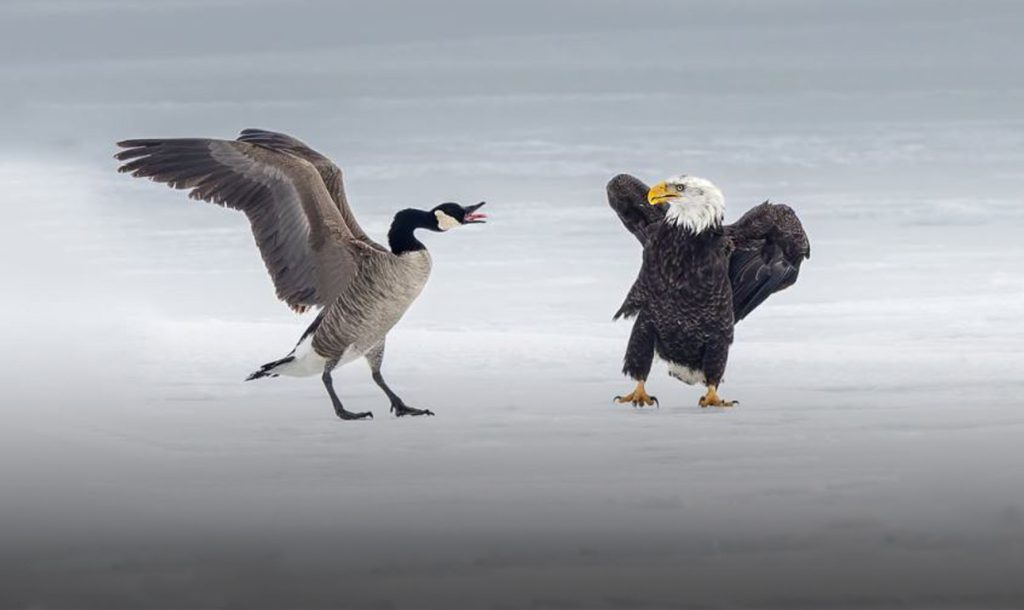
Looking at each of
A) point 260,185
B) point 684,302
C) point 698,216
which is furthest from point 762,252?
point 260,185

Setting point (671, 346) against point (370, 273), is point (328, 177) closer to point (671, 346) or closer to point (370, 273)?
point (370, 273)

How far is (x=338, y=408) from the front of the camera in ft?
50.7

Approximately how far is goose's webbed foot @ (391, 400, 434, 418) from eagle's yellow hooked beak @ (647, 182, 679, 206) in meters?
2.21

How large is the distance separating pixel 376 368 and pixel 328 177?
1418 mm

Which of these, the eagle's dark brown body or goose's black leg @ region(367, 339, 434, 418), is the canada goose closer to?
goose's black leg @ region(367, 339, 434, 418)

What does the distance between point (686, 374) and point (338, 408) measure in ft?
8.43

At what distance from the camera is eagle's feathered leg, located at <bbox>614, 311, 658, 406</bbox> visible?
52.1 feet

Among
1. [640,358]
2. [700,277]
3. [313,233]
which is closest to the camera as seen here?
[313,233]

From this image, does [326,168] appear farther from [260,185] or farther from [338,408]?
[338,408]

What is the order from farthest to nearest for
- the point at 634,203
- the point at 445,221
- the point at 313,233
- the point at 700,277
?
1. the point at 634,203
2. the point at 700,277
3. the point at 313,233
4. the point at 445,221

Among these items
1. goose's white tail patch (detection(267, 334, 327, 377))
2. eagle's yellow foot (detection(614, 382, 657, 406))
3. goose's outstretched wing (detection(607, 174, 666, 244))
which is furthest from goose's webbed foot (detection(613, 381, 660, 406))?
goose's white tail patch (detection(267, 334, 327, 377))

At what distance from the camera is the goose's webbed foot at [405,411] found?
613 inches

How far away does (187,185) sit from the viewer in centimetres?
1534

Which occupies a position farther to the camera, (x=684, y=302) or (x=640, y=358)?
(x=640, y=358)
